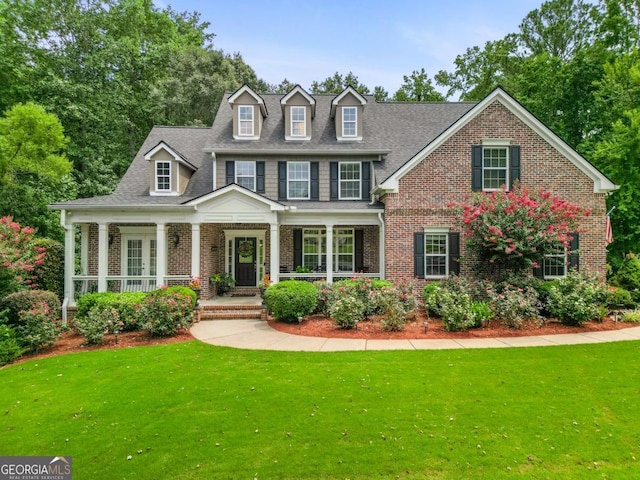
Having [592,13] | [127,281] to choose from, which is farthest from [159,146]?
[592,13]

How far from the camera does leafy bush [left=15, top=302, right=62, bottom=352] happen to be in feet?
29.1

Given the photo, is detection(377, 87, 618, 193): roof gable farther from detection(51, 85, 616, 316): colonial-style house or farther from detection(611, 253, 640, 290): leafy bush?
detection(611, 253, 640, 290): leafy bush

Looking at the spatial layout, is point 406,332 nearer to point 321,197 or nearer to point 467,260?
point 467,260

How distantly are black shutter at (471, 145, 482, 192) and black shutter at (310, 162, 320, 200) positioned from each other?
20.3 ft

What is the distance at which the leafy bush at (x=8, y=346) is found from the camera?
8219 millimetres

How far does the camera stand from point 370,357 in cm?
764

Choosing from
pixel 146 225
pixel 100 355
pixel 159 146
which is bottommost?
pixel 100 355

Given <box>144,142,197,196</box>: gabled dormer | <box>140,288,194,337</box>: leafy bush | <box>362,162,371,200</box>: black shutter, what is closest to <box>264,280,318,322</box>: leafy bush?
<box>140,288,194,337</box>: leafy bush

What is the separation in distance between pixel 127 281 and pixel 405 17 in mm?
14056

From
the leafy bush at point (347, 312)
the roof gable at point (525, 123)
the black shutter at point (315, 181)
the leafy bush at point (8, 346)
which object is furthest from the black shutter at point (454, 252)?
the leafy bush at point (8, 346)

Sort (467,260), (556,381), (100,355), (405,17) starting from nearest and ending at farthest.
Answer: (556,381), (100,355), (405,17), (467,260)

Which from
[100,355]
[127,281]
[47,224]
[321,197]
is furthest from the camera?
[47,224]

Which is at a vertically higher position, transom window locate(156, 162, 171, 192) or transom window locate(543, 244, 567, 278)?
transom window locate(156, 162, 171, 192)
